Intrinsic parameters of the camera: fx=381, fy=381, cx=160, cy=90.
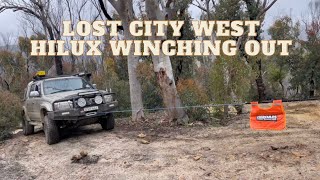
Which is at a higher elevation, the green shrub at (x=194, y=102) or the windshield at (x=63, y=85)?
the windshield at (x=63, y=85)

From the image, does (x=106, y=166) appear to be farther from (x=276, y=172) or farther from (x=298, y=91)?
(x=298, y=91)

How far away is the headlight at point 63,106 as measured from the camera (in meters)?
9.76

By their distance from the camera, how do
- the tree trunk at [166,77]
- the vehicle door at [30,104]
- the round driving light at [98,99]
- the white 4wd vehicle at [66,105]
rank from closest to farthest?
the white 4wd vehicle at [66,105] → the round driving light at [98,99] → the tree trunk at [166,77] → the vehicle door at [30,104]

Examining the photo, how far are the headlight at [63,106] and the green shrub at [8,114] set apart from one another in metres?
3.22

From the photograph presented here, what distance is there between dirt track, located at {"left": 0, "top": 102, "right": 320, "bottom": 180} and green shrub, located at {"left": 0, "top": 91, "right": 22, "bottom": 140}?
3.89 ft

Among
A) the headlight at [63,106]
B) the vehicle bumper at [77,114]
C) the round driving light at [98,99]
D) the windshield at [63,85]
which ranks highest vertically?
the windshield at [63,85]

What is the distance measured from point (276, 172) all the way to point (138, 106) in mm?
7185

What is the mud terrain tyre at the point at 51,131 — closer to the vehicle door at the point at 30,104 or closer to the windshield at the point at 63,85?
the windshield at the point at 63,85

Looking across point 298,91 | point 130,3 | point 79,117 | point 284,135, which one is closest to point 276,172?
point 284,135

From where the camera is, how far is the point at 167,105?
1145 cm

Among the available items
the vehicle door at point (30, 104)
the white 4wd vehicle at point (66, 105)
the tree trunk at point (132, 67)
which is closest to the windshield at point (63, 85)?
the white 4wd vehicle at point (66, 105)

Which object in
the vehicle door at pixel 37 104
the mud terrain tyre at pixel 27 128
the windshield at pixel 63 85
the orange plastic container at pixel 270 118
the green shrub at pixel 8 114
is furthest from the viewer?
the mud terrain tyre at pixel 27 128

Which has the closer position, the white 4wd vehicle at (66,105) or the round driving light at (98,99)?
the white 4wd vehicle at (66,105)

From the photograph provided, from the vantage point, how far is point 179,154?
7.95 meters
